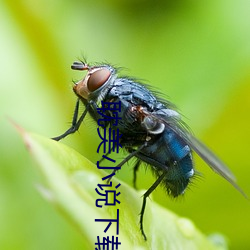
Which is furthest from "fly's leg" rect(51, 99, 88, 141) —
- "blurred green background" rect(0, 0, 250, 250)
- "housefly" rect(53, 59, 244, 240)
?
"blurred green background" rect(0, 0, 250, 250)

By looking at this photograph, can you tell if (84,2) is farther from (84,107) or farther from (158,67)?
(84,107)

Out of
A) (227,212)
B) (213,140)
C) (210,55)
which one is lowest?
(227,212)

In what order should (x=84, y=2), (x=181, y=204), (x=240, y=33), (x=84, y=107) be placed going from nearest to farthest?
(x=84, y=107) < (x=181, y=204) < (x=240, y=33) < (x=84, y=2)

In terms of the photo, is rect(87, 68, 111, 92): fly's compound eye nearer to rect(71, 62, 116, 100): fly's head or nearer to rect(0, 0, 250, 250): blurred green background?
rect(71, 62, 116, 100): fly's head

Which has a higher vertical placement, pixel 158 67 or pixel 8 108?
pixel 158 67

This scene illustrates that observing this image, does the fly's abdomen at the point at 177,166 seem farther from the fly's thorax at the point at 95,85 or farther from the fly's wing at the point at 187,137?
the fly's thorax at the point at 95,85

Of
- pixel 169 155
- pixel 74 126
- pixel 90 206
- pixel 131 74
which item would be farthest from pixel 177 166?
pixel 131 74

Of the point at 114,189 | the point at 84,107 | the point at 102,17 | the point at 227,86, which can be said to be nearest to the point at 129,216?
the point at 114,189

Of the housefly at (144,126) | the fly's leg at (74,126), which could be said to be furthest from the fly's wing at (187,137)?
the fly's leg at (74,126)
